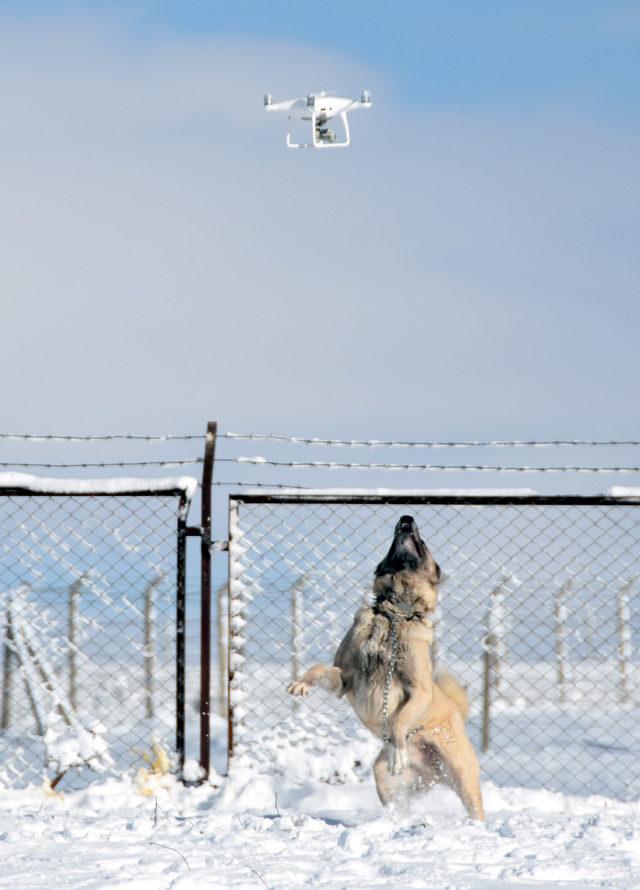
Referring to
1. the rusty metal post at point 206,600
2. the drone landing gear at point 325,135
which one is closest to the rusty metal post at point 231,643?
the rusty metal post at point 206,600

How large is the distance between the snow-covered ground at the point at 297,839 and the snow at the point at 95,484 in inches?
64.9

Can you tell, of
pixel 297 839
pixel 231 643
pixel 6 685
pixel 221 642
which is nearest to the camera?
pixel 297 839

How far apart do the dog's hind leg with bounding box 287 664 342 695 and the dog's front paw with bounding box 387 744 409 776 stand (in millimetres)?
425

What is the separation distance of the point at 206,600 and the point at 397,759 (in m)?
1.47

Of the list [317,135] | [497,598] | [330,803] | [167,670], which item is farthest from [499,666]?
[317,135]

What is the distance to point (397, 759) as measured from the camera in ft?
17.0

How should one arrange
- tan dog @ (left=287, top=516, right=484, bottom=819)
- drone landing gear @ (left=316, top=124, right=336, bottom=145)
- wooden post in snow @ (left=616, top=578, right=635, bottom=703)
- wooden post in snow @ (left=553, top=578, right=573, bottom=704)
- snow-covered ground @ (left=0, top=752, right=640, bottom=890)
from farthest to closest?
drone landing gear @ (left=316, top=124, right=336, bottom=145)
wooden post in snow @ (left=616, top=578, right=635, bottom=703)
wooden post in snow @ (left=553, top=578, right=573, bottom=704)
tan dog @ (left=287, top=516, right=484, bottom=819)
snow-covered ground @ (left=0, top=752, right=640, bottom=890)

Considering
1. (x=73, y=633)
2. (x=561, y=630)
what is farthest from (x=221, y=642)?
(x=561, y=630)

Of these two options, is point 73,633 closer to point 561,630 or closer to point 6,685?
point 6,685

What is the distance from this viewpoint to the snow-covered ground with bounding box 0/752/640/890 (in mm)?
4055

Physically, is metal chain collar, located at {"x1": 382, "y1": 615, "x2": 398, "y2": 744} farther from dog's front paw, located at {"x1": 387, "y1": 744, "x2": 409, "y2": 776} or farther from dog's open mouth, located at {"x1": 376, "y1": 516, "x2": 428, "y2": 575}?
dog's open mouth, located at {"x1": 376, "y1": 516, "x2": 428, "y2": 575}

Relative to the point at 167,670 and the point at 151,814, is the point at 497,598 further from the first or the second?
the point at 151,814

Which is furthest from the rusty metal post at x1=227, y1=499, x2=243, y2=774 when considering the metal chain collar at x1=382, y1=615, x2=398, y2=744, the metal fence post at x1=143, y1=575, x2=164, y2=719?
the metal fence post at x1=143, y1=575, x2=164, y2=719

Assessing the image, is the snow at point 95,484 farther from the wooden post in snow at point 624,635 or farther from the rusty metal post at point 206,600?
the wooden post in snow at point 624,635
